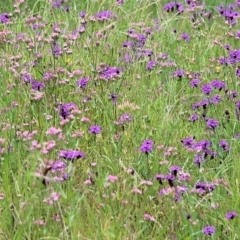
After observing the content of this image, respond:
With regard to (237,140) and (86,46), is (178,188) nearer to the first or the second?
(237,140)

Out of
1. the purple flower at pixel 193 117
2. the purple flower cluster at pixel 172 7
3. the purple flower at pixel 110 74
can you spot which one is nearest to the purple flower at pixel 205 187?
A: the purple flower at pixel 193 117

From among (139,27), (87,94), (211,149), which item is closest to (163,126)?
(211,149)

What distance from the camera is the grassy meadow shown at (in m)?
2.35

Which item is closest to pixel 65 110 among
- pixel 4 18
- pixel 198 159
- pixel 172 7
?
pixel 198 159

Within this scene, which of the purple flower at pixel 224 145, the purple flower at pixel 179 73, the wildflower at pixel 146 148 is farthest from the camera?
the purple flower at pixel 179 73

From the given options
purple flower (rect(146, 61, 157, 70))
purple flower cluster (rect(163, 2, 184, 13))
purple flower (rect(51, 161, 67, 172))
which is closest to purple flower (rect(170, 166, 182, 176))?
purple flower (rect(51, 161, 67, 172))

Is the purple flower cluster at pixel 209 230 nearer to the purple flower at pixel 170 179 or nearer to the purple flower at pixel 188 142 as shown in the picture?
the purple flower at pixel 170 179

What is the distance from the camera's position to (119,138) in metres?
2.92

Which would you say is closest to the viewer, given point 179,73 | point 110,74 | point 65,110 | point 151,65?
point 65,110

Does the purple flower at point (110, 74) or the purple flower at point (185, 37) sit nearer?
the purple flower at point (110, 74)

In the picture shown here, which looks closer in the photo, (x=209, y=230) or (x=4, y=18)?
(x=209, y=230)

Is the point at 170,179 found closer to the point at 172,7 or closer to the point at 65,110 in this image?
the point at 65,110

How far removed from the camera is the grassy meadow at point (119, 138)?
2.35 meters

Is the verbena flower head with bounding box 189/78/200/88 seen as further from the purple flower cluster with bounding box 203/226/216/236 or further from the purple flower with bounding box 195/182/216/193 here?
the purple flower cluster with bounding box 203/226/216/236
